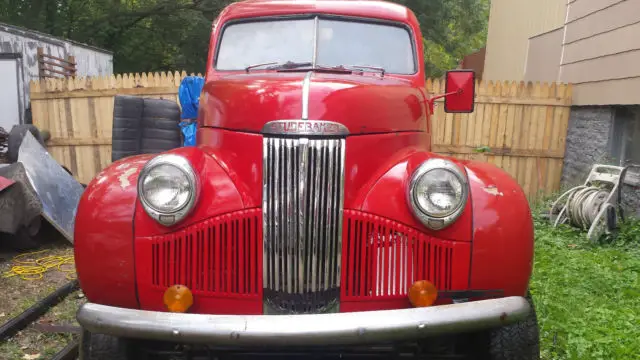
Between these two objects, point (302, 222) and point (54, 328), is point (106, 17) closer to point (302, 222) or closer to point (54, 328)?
point (54, 328)

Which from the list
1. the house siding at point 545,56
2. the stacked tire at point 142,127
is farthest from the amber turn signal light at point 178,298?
the house siding at point 545,56

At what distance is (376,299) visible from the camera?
227 cm

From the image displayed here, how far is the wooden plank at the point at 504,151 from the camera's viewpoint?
8.35 metres

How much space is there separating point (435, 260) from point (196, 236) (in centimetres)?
106

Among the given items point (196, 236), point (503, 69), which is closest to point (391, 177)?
point (196, 236)

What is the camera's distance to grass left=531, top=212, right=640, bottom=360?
3.30 metres

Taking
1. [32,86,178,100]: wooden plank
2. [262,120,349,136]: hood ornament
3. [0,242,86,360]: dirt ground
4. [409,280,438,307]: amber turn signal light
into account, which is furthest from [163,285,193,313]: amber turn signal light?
[32,86,178,100]: wooden plank

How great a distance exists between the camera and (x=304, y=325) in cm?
196

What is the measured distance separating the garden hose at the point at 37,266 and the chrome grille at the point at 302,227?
3.60m

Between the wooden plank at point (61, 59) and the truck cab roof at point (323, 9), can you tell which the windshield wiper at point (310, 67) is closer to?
the truck cab roof at point (323, 9)

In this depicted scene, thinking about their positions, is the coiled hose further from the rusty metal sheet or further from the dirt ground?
the rusty metal sheet

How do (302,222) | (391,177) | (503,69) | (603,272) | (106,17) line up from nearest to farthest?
(302,222) → (391,177) → (603,272) → (503,69) → (106,17)

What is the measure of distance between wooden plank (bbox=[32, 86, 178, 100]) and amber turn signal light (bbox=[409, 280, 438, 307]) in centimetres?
731

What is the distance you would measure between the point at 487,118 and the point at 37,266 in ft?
21.8
